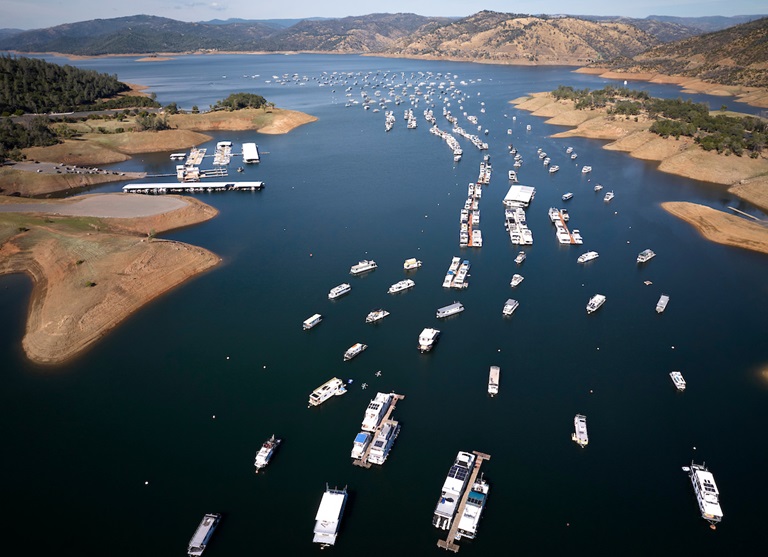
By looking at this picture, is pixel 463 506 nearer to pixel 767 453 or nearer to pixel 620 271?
pixel 767 453

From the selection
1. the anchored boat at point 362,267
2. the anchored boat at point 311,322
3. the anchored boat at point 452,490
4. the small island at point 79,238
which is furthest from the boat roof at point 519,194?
the anchored boat at point 452,490

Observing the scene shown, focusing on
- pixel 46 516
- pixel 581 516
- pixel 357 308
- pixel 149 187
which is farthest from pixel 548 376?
pixel 149 187

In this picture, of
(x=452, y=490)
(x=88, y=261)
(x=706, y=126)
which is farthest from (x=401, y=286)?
(x=706, y=126)

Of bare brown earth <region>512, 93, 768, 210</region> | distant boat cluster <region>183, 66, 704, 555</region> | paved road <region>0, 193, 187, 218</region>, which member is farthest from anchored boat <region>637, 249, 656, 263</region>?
paved road <region>0, 193, 187, 218</region>

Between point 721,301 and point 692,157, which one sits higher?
point 692,157

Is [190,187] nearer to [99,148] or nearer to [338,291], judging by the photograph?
[99,148]

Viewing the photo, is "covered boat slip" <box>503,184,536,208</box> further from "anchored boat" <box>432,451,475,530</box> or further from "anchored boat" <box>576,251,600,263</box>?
"anchored boat" <box>432,451,475,530</box>
